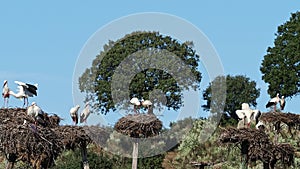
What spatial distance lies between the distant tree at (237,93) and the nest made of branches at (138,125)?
26.4m

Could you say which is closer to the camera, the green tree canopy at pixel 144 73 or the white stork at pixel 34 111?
the white stork at pixel 34 111

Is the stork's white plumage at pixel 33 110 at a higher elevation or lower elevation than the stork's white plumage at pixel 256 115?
lower

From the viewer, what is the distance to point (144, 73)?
47.2 m

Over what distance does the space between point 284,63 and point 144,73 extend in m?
7.99

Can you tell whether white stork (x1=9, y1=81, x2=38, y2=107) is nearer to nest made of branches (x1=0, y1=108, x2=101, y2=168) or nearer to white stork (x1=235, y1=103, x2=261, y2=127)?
nest made of branches (x1=0, y1=108, x2=101, y2=168)

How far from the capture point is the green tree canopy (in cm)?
4638

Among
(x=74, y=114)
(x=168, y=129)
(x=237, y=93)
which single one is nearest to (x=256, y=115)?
(x=74, y=114)

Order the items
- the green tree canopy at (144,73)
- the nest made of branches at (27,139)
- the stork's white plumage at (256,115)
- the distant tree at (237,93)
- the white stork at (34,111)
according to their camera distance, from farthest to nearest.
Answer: the distant tree at (237,93), the green tree canopy at (144,73), the stork's white plumage at (256,115), the white stork at (34,111), the nest made of branches at (27,139)

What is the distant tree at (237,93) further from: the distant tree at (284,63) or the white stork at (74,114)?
the white stork at (74,114)

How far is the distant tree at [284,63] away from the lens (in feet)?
156

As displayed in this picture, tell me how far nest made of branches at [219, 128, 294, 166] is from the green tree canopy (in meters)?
20.7

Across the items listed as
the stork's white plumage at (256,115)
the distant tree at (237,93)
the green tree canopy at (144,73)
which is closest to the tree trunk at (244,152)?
the stork's white plumage at (256,115)

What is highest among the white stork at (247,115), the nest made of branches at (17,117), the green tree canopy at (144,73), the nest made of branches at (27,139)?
the green tree canopy at (144,73)

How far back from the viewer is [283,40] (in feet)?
161
